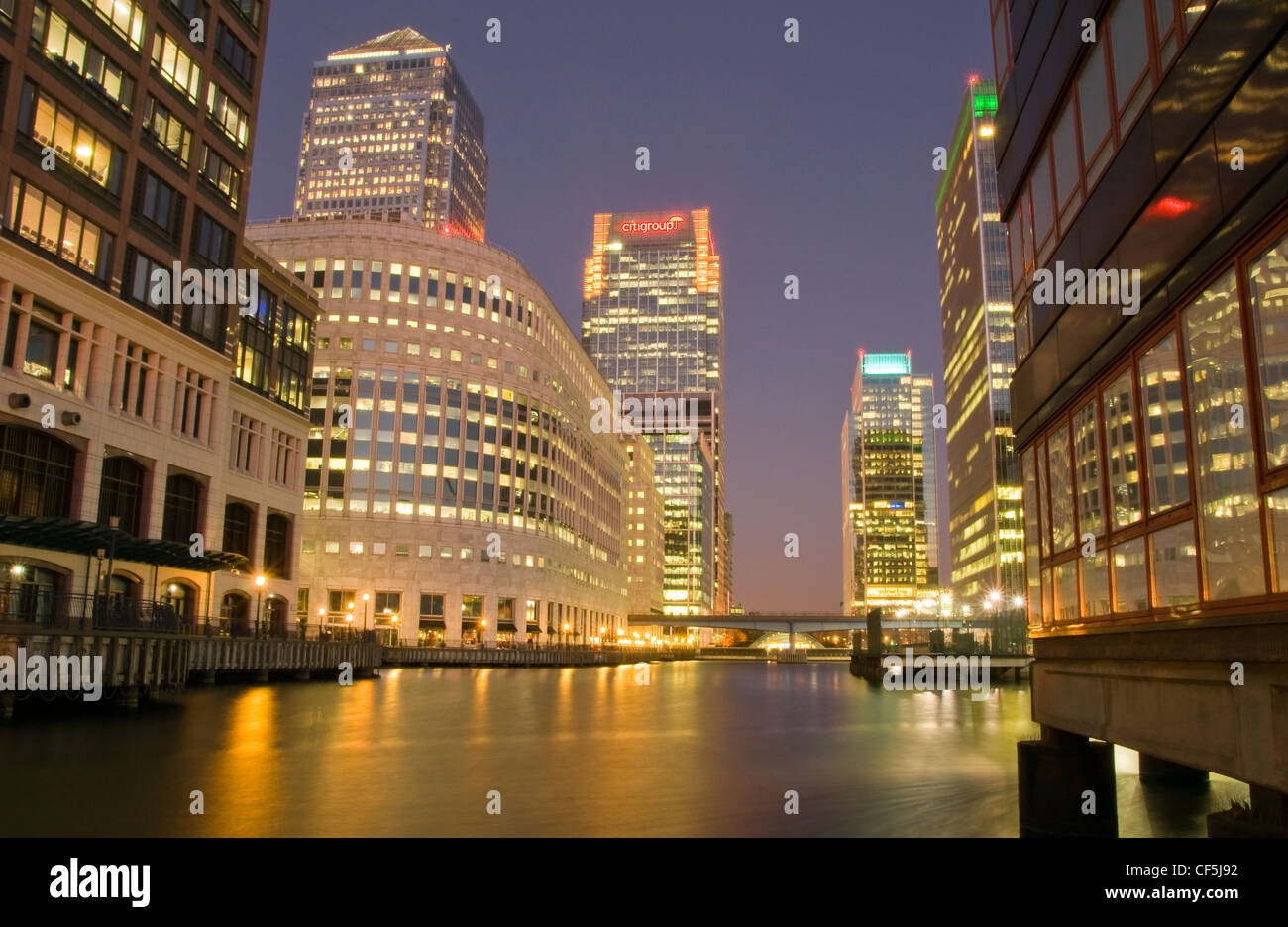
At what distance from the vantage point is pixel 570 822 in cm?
1557

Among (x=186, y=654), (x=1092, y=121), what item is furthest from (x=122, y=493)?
(x=1092, y=121)

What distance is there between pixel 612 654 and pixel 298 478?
67.1m

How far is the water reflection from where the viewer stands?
602 inches

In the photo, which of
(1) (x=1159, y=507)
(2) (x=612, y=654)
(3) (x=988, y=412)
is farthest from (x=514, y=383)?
(1) (x=1159, y=507)

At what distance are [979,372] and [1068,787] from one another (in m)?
153

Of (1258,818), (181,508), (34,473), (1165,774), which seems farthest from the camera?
(181,508)

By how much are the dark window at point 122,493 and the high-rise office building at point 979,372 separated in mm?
106482

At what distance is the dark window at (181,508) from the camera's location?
5234 centimetres

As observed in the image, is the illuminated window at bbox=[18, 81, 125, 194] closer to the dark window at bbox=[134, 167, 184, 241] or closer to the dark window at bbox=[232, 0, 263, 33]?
the dark window at bbox=[134, 167, 184, 241]

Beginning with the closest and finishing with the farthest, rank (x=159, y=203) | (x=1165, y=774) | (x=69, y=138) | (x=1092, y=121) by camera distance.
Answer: (x=1092, y=121), (x=1165, y=774), (x=69, y=138), (x=159, y=203)

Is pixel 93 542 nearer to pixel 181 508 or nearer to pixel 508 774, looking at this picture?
pixel 181 508

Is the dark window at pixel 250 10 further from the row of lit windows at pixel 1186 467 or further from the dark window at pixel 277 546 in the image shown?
the row of lit windows at pixel 1186 467

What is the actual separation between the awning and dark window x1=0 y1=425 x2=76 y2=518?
1.47 metres

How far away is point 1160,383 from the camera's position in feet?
A: 27.4
